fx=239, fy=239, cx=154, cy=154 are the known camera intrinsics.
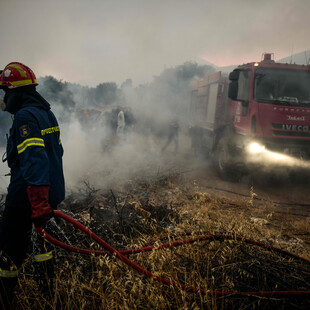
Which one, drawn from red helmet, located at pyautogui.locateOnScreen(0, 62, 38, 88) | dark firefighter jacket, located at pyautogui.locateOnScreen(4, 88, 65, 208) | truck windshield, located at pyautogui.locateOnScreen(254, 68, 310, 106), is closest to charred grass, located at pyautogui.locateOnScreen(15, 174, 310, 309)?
dark firefighter jacket, located at pyautogui.locateOnScreen(4, 88, 65, 208)

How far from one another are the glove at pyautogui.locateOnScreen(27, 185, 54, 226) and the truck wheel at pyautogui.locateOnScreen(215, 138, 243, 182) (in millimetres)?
5671

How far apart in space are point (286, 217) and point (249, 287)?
315 centimetres

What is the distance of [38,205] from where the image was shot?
1.89 m

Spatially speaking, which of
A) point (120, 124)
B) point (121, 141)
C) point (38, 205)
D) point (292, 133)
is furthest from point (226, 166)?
point (120, 124)

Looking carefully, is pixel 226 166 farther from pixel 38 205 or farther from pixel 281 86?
pixel 38 205

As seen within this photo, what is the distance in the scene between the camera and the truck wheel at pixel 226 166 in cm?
682

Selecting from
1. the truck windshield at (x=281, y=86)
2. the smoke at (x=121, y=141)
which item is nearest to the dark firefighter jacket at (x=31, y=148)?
the smoke at (x=121, y=141)

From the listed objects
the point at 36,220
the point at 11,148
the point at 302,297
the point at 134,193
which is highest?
the point at 11,148

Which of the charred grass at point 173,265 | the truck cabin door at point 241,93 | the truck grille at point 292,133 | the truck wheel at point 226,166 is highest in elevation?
the truck cabin door at point 241,93

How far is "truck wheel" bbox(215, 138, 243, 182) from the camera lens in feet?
22.4

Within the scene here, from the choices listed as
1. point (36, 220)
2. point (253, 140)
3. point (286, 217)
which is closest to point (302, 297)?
point (36, 220)

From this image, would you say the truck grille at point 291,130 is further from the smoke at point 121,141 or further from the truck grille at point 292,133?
the smoke at point 121,141

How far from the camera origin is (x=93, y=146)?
11.1 metres

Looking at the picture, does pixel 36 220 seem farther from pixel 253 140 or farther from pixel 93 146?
pixel 93 146
